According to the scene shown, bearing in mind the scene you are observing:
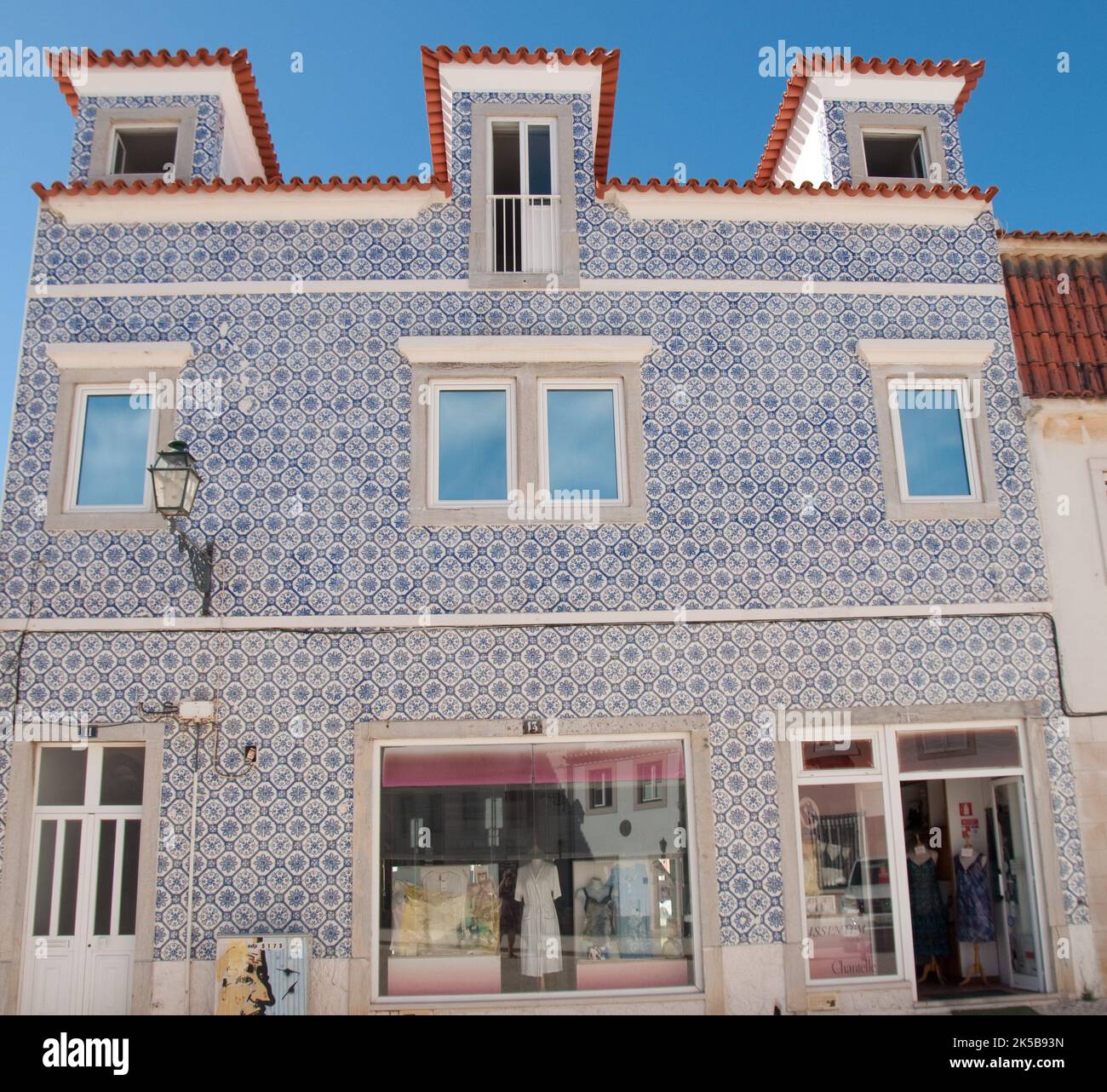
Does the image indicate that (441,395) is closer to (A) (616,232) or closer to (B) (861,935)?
(A) (616,232)

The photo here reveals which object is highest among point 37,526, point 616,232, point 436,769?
point 616,232

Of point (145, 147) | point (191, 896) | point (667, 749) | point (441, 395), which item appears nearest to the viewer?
point (191, 896)

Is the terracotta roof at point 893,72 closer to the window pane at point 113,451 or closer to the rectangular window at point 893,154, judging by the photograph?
the rectangular window at point 893,154

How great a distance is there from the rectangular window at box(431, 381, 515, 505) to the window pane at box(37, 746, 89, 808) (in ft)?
11.3

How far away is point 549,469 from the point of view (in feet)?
31.2

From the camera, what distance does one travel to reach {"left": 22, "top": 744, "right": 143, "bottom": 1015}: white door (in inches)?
336

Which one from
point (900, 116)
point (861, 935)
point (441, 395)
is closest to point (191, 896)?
point (441, 395)

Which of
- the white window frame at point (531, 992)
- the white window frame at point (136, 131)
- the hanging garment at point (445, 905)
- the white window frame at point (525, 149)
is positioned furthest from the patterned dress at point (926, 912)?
the white window frame at point (136, 131)

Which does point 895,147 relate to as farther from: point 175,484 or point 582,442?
point 175,484

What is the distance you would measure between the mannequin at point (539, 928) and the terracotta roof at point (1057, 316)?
18.9 feet

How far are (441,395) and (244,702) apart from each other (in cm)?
296

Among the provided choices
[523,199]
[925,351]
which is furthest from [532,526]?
[925,351]

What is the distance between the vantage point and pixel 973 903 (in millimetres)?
9602

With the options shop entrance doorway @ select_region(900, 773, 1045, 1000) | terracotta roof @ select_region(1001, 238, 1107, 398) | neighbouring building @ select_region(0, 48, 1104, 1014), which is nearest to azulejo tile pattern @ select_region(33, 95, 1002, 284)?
neighbouring building @ select_region(0, 48, 1104, 1014)
